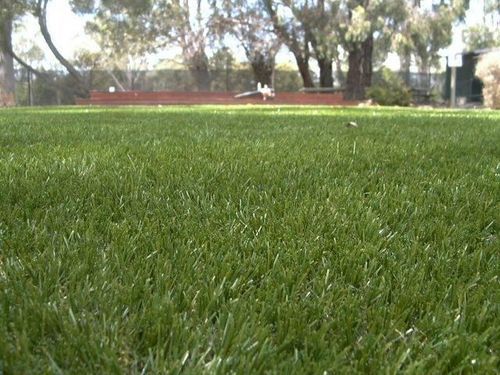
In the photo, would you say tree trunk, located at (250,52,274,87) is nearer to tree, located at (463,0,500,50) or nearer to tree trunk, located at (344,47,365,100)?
tree trunk, located at (344,47,365,100)

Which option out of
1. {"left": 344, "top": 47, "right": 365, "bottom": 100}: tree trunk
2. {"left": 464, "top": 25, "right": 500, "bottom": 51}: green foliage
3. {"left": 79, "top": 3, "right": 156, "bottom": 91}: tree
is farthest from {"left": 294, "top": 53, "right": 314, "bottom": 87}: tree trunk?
{"left": 464, "top": 25, "right": 500, "bottom": 51}: green foliage

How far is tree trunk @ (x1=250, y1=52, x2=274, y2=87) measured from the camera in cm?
2516

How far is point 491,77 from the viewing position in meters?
16.5

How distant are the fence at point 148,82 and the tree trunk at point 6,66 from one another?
0.90 metres

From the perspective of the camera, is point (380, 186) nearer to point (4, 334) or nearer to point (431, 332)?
point (431, 332)

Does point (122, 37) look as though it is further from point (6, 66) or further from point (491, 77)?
point (491, 77)

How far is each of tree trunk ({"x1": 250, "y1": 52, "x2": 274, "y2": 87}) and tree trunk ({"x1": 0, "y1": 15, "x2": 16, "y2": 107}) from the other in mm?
10205

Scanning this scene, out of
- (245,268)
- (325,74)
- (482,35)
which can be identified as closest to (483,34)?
(482,35)

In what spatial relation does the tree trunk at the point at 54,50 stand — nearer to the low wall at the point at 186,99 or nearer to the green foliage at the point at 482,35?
the low wall at the point at 186,99

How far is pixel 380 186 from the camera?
2826 millimetres

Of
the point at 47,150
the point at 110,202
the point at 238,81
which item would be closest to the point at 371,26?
the point at 238,81

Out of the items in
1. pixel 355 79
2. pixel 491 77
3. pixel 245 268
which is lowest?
pixel 245 268

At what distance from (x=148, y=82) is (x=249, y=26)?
719 cm

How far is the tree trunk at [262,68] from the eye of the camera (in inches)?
990
